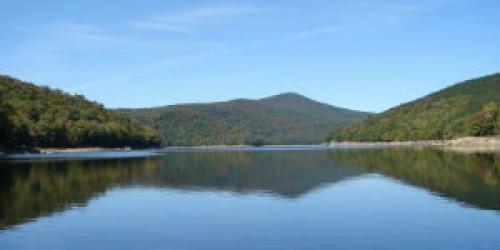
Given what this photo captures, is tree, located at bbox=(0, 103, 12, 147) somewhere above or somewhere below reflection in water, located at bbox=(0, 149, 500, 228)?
above

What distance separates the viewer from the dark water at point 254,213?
116 ft

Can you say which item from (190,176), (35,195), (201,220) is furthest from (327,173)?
(201,220)

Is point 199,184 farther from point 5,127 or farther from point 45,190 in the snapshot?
point 5,127

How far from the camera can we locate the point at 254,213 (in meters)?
47.3

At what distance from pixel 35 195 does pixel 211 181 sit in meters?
25.3

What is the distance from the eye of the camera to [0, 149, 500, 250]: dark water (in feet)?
116

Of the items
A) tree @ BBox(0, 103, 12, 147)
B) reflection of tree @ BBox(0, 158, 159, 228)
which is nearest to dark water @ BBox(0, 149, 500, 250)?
reflection of tree @ BBox(0, 158, 159, 228)

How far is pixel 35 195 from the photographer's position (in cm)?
6041

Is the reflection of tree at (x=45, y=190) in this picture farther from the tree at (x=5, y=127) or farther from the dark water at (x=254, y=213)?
the tree at (x=5, y=127)

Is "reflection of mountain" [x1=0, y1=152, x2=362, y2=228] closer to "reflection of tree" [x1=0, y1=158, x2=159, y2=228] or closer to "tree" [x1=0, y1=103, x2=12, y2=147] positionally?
"reflection of tree" [x1=0, y1=158, x2=159, y2=228]

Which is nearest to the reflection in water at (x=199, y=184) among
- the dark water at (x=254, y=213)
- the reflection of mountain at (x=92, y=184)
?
the reflection of mountain at (x=92, y=184)

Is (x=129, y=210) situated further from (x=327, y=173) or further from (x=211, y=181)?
(x=327, y=173)

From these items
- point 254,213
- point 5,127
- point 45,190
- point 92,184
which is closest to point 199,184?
point 92,184

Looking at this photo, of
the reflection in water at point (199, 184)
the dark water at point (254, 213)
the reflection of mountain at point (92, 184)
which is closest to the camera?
the dark water at point (254, 213)
